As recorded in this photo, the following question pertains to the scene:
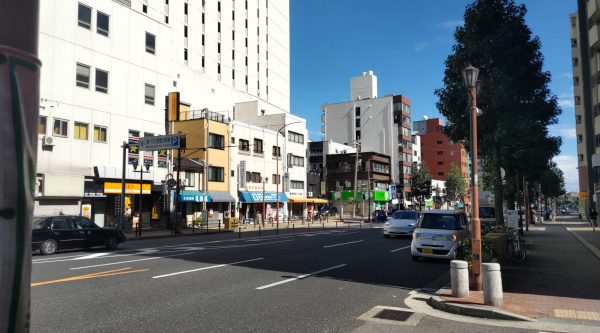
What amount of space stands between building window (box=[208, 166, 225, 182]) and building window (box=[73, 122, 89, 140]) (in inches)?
557

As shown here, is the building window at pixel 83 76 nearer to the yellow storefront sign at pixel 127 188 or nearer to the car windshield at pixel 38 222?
the yellow storefront sign at pixel 127 188

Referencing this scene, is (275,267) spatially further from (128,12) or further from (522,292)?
(128,12)

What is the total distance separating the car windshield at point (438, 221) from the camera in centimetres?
1558

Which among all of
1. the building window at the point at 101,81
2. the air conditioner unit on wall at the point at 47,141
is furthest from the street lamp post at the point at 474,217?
the building window at the point at 101,81

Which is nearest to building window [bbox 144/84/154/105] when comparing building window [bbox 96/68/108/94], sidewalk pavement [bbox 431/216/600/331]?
building window [bbox 96/68/108/94]

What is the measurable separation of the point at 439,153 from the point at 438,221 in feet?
355

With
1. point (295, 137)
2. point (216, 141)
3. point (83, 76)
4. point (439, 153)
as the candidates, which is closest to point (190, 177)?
point (216, 141)

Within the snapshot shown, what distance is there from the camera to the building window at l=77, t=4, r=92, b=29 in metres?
30.9

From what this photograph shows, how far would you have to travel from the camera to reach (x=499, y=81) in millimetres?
19016

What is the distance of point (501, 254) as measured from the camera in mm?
13977

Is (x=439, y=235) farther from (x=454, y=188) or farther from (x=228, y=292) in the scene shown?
(x=454, y=188)

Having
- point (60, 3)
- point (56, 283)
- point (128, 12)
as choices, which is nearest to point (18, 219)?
point (56, 283)

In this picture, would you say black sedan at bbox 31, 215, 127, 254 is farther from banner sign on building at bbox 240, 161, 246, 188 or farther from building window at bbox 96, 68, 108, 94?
banner sign on building at bbox 240, 161, 246, 188

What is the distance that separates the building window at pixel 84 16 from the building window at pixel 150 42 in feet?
18.8
